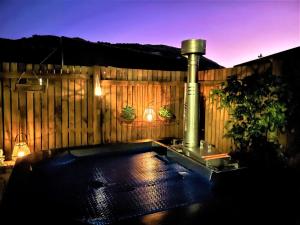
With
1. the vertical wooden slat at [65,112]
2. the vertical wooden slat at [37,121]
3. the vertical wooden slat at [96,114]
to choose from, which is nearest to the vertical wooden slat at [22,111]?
the vertical wooden slat at [37,121]

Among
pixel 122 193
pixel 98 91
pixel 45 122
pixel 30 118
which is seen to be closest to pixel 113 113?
pixel 98 91

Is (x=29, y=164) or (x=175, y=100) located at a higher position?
(x=175, y=100)

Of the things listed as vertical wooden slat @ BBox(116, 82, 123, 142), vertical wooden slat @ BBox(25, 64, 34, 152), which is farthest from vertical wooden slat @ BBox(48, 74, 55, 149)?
vertical wooden slat @ BBox(116, 82, 123, 142)

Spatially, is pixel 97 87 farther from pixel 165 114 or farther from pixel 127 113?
pixel 165 114

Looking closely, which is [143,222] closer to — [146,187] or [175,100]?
[146,187]

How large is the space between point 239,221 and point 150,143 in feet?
9.00

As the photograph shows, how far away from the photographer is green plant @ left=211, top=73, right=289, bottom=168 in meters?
3.86

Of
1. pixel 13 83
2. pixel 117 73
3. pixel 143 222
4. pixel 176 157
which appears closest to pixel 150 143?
pixel 176 157

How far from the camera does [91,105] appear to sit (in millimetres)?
5996

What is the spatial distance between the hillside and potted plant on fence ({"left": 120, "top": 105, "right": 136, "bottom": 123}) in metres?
1.48

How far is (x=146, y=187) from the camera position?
117 inches

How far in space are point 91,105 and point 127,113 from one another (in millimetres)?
876

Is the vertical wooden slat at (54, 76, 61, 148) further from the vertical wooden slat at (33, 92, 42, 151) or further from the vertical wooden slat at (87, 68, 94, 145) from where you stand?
the vertical wooden slat at (87, 68, 94, 145)

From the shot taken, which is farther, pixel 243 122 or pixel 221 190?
pixel 243 122
